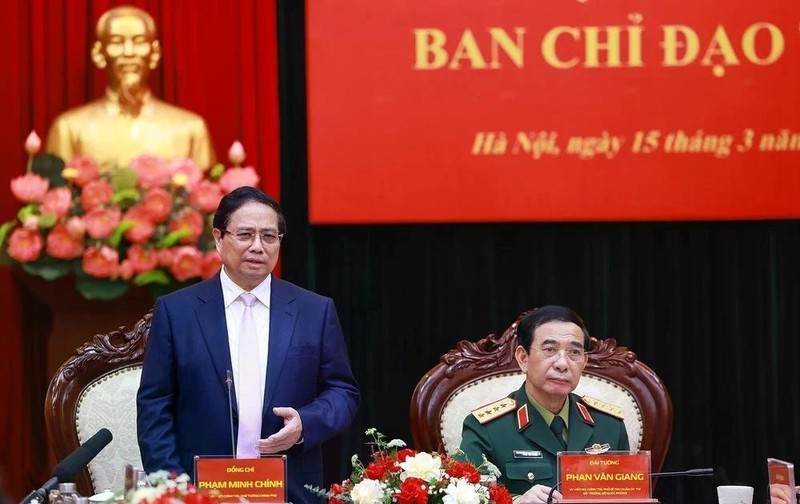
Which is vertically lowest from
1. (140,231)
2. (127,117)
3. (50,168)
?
(140,231)

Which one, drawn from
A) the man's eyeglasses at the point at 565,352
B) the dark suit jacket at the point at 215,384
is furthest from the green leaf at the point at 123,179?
the man's eyeglasses at the point at 565,352

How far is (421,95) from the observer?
14.0 ft

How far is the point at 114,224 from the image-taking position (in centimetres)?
378

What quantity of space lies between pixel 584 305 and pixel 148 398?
82.1 inches

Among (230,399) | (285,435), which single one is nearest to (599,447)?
(285,435)

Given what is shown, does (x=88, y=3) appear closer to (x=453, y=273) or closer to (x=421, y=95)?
(x=421, y=95)

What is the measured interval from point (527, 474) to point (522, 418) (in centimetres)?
14

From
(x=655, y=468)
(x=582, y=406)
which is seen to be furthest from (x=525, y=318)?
(x=655, y=468)

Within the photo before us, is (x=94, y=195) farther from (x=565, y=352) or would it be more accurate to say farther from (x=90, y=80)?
(x=565, y=352)

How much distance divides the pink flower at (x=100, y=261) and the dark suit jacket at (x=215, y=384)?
3.46 ft

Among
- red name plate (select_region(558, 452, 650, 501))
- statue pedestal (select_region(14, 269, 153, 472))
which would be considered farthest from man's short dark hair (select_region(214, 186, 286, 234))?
statue pedestal (select_region(14, 269, 153, 472))

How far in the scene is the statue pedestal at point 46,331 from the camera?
13.7 ft

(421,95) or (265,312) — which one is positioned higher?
(421,95)

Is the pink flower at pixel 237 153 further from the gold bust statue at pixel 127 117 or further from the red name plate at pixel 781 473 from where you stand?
the red name plate at pixel 781 473
